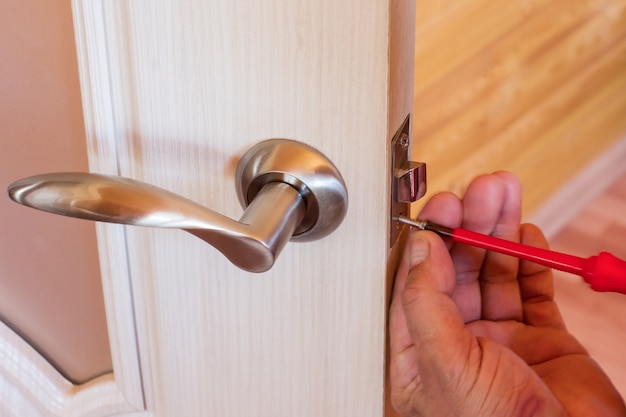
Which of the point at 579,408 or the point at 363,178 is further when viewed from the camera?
the point at 579,408

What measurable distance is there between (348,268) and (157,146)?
0.34 feet

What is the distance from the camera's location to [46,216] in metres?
0.43

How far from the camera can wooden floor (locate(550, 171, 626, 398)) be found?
56.8 inches

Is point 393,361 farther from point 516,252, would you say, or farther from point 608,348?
point 608,348

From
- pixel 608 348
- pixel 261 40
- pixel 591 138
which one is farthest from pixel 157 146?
pixel 591 138

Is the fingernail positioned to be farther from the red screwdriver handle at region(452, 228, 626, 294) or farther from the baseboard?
the baseboard

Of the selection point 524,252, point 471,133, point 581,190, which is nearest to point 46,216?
point 524,252

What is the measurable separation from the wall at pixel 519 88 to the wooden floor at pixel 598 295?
114mm

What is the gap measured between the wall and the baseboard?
0.07 ft

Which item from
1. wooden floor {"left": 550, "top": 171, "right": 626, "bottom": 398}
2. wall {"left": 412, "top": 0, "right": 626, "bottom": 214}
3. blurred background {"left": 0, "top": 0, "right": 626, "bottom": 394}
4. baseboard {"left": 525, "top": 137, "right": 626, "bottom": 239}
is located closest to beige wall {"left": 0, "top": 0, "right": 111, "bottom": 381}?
blurred background {"left": 0, "top": 0, "right": 626, "bottom": 394}

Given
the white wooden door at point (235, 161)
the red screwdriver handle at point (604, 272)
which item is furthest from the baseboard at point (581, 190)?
the white wooden door at point (235, 161)

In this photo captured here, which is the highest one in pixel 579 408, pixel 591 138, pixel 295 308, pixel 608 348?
pixel 295 308

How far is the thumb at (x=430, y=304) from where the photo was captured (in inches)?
14.5

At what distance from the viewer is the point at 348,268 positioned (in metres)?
0.33
